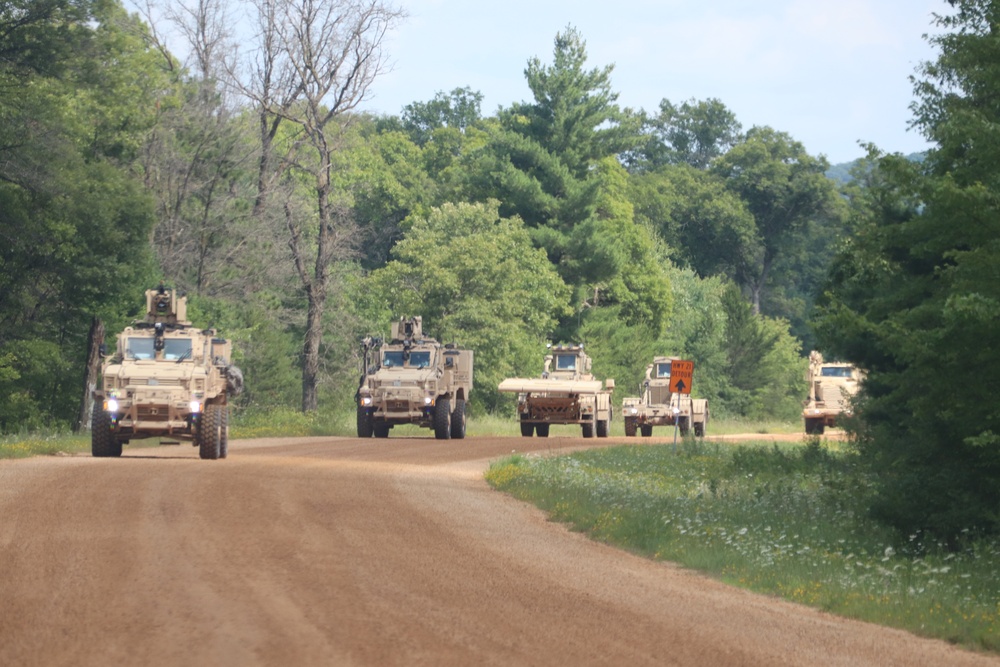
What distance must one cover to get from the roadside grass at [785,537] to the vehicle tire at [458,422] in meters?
12.4

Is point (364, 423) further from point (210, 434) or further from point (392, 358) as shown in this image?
point (210, 434)

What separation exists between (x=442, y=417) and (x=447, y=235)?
2792 cm

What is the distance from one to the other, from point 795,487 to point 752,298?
8631cm

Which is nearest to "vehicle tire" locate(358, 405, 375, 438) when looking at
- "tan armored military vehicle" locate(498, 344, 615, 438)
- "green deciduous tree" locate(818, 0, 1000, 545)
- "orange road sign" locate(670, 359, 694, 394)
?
"tan armored military vehicle" locate(498, 344, 615, 438)

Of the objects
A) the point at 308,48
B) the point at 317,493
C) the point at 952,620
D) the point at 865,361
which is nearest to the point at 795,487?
the point at 865,361

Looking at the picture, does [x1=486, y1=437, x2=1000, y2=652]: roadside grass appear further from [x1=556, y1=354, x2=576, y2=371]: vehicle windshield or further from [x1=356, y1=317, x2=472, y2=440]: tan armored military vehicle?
[x1=556, y1=354, x2=576, y2=371]: vehicle windshield

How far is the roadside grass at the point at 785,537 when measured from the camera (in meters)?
13.0

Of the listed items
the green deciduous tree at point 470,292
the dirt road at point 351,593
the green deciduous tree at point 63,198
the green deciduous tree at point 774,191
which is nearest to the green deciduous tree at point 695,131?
the green deciduous tree at point 774,191

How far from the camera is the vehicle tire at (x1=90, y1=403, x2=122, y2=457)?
99.8 ft

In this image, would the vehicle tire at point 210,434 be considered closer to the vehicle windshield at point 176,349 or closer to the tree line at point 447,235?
the vehicle windshield at point 176,349

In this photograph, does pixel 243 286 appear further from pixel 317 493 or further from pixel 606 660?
A: pixel 606 660

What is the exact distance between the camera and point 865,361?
1137 inches

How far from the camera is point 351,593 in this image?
12.4 meters

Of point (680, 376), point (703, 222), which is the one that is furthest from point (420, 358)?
point (703, 222)
